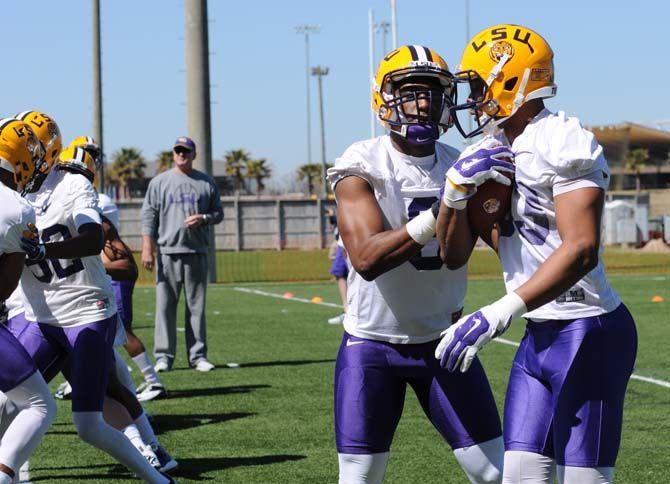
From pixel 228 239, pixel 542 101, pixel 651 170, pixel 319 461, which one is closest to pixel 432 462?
pixel 319 461

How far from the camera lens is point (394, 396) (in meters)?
4.15

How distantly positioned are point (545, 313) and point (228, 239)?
40.7m

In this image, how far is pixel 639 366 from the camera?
967 centimetres

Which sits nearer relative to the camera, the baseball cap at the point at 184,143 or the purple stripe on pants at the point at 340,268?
the baseball cap at the point at 184,143

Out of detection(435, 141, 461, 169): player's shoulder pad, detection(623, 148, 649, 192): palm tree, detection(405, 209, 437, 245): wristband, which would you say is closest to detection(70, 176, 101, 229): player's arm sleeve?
detection(435, 141, 461, 169): player's shoulder pad

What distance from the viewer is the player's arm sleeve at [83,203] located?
17.8ft

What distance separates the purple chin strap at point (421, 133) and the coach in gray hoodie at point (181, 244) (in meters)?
6.09

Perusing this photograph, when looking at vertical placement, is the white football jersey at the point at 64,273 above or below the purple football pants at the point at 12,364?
above

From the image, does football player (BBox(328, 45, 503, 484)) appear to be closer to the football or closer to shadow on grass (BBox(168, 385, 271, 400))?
the football


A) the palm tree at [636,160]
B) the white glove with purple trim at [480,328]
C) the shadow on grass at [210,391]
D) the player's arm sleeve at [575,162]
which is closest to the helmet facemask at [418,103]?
the player's arm sleeve at [575,162]

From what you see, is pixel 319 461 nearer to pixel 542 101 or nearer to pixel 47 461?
pixel 47 461

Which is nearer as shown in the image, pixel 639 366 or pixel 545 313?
pixel 545 313

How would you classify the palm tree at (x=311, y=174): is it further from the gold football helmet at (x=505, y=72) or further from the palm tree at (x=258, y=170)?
the gold football helmet at (x=505, y=72)

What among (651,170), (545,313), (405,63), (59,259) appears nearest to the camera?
(545,313)
